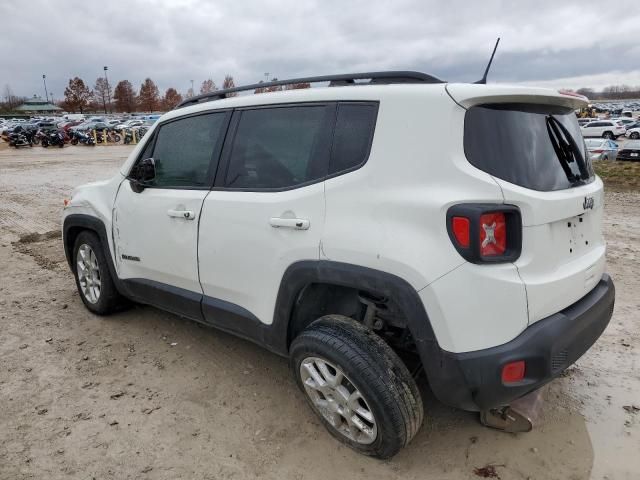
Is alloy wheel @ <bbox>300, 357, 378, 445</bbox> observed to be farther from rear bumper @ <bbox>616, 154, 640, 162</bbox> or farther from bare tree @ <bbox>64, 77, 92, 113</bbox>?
bare tree @ <bbox>64, 77, 92, 113</bbox>

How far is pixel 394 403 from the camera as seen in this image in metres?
2.26

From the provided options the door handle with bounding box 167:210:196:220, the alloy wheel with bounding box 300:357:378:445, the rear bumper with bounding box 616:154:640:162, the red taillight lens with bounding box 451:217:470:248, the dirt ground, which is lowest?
the rear bumper with bounding box 616:154:640:162

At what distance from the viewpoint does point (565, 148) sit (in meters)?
2.54

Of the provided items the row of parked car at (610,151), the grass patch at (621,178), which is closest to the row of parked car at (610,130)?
the row of parked car at (610,151)

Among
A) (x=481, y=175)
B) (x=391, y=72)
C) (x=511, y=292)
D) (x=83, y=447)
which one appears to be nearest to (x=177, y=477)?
(x=83, y=447)

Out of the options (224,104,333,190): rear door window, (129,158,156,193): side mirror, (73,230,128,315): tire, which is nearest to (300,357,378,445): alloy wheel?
(224,104,333,190): rear door window

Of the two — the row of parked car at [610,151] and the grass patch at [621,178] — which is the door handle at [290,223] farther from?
the row of parked car at [610,151]

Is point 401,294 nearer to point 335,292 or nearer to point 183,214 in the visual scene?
point 335,292

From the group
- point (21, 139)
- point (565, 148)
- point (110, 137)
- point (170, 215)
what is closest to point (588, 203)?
point (565, 148)

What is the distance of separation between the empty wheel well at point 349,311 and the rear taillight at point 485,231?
0.62 meters

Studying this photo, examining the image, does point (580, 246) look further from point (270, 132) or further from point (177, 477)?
point (177, 477)

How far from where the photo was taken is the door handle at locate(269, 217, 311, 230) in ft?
8.20

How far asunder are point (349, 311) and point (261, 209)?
0.74 metres

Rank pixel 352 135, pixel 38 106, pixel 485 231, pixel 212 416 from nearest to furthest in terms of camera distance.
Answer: pixel 485 231 < pixel 352 135 < pixel 212 416 < pixel 38 106
